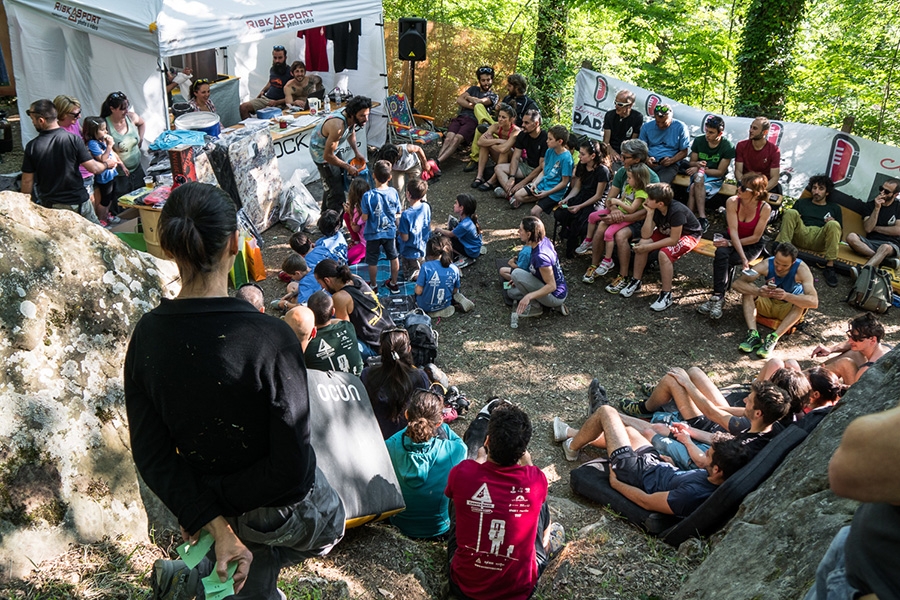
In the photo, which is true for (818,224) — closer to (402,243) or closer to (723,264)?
(723,264)

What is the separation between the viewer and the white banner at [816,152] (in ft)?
26.3

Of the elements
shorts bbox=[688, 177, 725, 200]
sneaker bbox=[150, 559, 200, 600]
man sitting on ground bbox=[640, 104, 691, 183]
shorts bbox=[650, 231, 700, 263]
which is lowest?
shorts bbox=[650, 231, 700, 263]

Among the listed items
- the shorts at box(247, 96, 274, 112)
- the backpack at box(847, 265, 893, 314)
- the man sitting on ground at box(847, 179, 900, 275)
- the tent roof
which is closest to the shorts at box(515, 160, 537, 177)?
the tent roof

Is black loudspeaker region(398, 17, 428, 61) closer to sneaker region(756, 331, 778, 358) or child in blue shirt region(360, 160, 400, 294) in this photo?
child in blue shirt region(360, 160, 400, 294)

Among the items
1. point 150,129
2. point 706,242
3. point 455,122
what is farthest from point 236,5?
point 706,242

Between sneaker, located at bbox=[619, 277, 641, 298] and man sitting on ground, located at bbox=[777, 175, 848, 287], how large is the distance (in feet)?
5.43

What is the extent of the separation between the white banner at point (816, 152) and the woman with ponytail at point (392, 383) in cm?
593

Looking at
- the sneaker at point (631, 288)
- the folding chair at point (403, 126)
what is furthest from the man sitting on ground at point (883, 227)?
the folding chair at point (403, 126)

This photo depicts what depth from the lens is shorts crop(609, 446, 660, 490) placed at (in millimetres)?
4652

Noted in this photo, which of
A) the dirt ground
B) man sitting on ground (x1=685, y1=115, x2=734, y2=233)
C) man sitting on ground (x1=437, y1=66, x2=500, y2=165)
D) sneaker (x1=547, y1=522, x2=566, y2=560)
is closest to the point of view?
the dirt ground

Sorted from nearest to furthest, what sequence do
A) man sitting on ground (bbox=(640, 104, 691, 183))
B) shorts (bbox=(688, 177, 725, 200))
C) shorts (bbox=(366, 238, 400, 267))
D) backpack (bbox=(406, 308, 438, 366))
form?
backpack (bbox=(406, 308, 438, 366)), shorts (bbox=(366, 238, 400, 267)), shorts (bbox=(688, 177, 725, 200)), man sitting on ground (bbox=(640, 104, 691, 183))

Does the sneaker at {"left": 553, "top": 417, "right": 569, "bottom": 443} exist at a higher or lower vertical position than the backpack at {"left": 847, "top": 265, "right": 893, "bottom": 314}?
lower

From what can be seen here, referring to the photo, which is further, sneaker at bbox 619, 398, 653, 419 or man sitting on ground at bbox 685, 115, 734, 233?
man sitting on ground at bbox 685, 115, 734, 233

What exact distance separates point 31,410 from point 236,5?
7078mm
